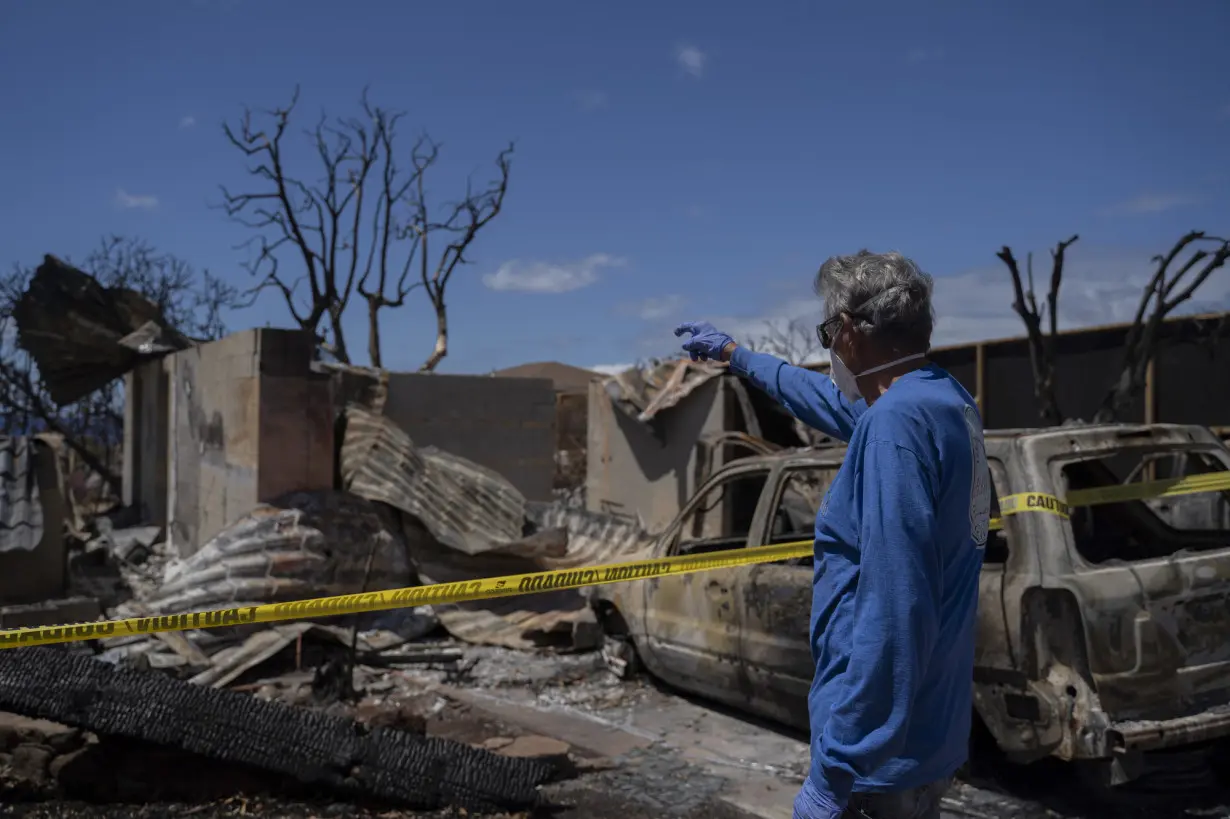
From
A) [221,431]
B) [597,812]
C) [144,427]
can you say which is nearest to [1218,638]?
[597,812]

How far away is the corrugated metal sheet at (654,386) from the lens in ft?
40.2

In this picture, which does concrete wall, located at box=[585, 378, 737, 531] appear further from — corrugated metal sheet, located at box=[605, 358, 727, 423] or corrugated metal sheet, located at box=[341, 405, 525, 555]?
corrugated metal sheet, located at box=[341, 405, 525, 555]

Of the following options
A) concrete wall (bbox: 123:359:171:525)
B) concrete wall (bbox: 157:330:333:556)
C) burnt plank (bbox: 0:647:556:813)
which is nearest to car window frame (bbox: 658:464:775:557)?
burnt plank (bbox: 0:647:556:813)

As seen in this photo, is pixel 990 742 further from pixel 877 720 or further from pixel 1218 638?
pixel 877 720

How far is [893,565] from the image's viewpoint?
186 centimetres

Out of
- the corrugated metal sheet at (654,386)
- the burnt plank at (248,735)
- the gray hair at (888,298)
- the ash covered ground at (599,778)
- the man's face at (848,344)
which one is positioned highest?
the corrugated metal sheet at (654,386)

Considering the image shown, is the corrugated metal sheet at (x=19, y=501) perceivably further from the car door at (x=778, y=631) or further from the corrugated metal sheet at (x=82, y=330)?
the car door at (x=778, y=631)

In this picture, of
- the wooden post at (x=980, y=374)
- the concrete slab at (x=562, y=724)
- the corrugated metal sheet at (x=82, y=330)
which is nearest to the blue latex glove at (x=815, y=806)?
the concrete slab at (x=562, y=724)

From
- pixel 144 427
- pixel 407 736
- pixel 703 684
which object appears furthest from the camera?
pixel 144 427

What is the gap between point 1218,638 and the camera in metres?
4.45

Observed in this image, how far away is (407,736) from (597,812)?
937 mm

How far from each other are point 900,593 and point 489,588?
2710 mm

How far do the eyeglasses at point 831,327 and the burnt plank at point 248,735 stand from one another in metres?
3.14

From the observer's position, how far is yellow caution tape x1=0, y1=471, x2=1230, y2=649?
3932 mm
